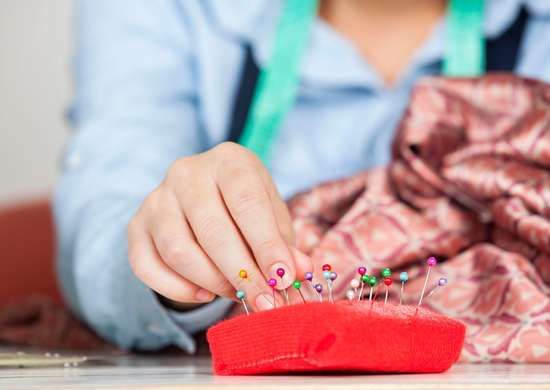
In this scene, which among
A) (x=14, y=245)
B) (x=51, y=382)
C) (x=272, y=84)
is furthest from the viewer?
(x=14, y=245)

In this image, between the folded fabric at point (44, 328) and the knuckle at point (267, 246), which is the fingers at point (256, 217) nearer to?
the knuckle at point (267, 246)

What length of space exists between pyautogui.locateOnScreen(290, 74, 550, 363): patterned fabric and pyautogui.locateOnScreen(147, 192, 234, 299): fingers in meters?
0.16

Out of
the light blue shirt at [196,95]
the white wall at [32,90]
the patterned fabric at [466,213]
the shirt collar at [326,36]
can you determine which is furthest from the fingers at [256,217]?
the white wall at [32,90]

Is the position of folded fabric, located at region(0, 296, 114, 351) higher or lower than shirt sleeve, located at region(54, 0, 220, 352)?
lower

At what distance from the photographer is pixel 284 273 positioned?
1.78 feet

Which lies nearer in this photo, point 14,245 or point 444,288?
point 444,288

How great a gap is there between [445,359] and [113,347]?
0.52m

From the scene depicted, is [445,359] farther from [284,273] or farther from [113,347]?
[113,347]

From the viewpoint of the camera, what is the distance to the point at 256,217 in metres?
0.58

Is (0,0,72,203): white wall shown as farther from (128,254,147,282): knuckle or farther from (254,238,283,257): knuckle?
(254,238,283,257): knuckle

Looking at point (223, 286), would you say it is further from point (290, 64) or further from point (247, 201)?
point (290, 64)

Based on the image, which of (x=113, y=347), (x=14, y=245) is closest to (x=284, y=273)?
(x=113, y=347)

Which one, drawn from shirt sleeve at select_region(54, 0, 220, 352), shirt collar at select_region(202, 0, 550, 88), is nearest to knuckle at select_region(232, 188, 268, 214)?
shirt sleeve at select_region(54, 0, 220, 352)

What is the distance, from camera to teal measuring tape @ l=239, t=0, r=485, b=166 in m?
1.06
